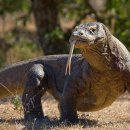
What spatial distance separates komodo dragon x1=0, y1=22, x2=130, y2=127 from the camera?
25.1ft

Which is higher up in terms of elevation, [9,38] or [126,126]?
[126,126]

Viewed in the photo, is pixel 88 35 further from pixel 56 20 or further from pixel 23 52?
pixel 56 20

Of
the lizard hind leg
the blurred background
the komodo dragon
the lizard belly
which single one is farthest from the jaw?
the blurred background

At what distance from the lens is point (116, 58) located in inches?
314

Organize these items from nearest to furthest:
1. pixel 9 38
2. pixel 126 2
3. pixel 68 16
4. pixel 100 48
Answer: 1. pixel 100 48
2. pixel 126 2
3. pixel 68 16
4. pixel 9 38

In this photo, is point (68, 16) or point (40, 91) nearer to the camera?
point (40, 91)

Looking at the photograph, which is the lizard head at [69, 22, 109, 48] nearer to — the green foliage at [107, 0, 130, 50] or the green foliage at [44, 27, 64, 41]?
the green foliage at [107, 0, 130, 50]

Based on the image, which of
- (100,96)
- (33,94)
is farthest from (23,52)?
(100,96)

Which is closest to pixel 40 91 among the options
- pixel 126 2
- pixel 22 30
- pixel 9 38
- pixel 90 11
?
pixel 126 2

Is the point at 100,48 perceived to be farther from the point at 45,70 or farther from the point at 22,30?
the point at 22,30

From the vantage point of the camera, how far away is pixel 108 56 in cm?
790

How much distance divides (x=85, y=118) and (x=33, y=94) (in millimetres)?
747

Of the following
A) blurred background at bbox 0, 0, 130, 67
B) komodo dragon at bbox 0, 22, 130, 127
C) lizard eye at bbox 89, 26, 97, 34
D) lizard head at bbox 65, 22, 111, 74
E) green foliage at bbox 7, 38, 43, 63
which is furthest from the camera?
green foliage at bbox 7, 38, 43, 63

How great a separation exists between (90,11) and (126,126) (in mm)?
8465
